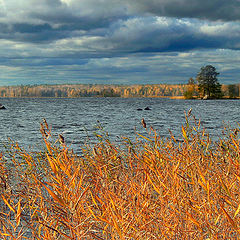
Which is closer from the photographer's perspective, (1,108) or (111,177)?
(111,177)

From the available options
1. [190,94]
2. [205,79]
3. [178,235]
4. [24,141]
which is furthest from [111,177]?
[190,94]

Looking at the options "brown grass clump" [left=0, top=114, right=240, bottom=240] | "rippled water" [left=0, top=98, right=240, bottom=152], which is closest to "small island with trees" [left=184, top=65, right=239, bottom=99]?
"rippled water" [left=0, top=98, right=240, bottom=152]

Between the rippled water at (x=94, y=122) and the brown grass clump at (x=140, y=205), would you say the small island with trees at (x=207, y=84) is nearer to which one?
the rippled water at (x=94, y=122)

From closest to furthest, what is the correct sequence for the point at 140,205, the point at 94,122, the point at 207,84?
the point at 140,205, the point at 94,122, the point at 207,84

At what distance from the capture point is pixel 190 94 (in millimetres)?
114062

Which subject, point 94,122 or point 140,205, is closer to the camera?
point 140,205

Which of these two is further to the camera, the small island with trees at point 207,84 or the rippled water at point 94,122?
the small island with trees at point 207,84

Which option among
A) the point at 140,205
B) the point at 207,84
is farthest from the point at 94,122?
the point at 207,84

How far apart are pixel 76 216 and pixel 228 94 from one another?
126424 mm

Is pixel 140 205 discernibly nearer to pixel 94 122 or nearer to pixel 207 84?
pixel 94 122

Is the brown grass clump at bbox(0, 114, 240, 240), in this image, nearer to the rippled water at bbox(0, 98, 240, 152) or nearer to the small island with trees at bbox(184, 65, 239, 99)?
the rippled water at bbox(0, 98, 240, 152)

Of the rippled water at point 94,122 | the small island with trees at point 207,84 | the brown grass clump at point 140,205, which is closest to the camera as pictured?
the brown grass clump at point 140,205

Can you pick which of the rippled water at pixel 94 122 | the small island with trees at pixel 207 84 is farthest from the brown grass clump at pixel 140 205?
the small island with trees at pixel 207 84

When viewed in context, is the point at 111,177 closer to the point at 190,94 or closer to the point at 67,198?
the point at 67,198
